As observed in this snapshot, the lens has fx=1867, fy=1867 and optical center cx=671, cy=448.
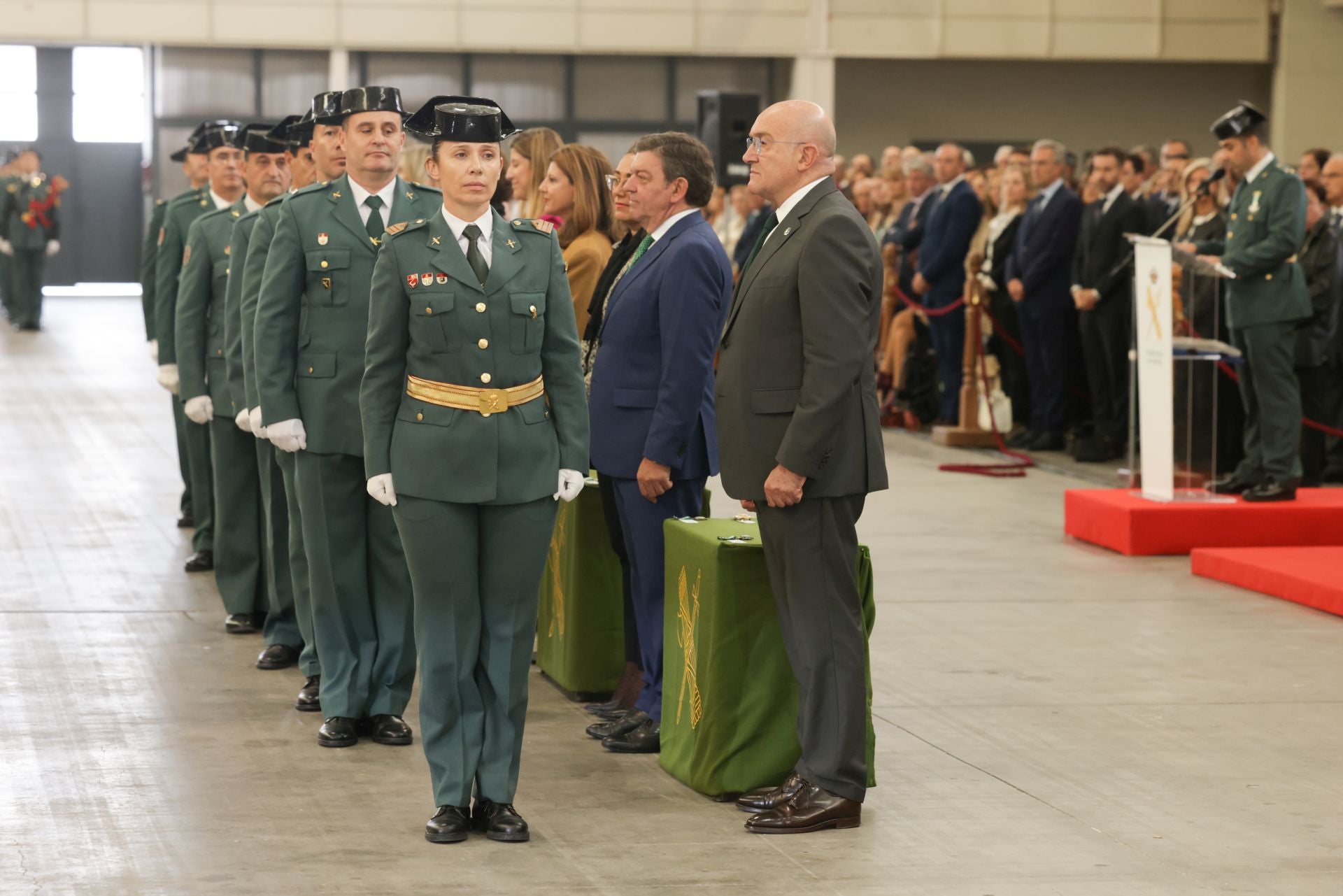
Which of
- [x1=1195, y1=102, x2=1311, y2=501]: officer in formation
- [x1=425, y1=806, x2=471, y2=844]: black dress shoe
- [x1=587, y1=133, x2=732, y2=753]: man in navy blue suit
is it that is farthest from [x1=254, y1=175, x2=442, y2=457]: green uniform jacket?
[x1=1195, y1=102, x2=1311, y2=501]: officer in formation

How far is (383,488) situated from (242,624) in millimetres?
2859

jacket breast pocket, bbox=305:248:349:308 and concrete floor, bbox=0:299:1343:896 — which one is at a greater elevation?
jacket breast pocket, bbox=305:248:349:308

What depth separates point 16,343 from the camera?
69.3ft

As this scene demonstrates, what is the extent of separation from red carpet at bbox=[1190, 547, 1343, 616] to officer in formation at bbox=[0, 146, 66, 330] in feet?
60.1

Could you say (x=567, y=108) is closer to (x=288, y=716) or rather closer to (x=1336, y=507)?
(x=1336, y=507)

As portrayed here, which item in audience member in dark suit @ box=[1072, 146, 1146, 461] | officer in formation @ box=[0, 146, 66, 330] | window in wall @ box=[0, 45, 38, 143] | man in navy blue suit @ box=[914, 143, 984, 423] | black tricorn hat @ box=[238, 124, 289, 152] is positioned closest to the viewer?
black tricorn hat @ box=[238, 124, 289, 152]

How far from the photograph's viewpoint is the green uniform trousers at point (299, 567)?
18.6 feet

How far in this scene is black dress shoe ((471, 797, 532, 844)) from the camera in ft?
14.5

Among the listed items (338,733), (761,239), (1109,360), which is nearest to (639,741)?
(338,733)

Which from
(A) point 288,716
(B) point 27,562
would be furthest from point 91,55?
(A) point 288,716

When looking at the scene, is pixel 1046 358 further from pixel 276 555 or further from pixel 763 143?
pixel 763 143

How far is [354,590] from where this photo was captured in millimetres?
5484

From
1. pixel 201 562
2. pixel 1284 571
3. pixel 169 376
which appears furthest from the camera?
pixel 201 562

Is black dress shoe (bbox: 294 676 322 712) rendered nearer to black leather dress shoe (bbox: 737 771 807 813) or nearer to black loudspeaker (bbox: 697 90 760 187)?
black leather dress shoe (bbox: 737 771 807 813)
